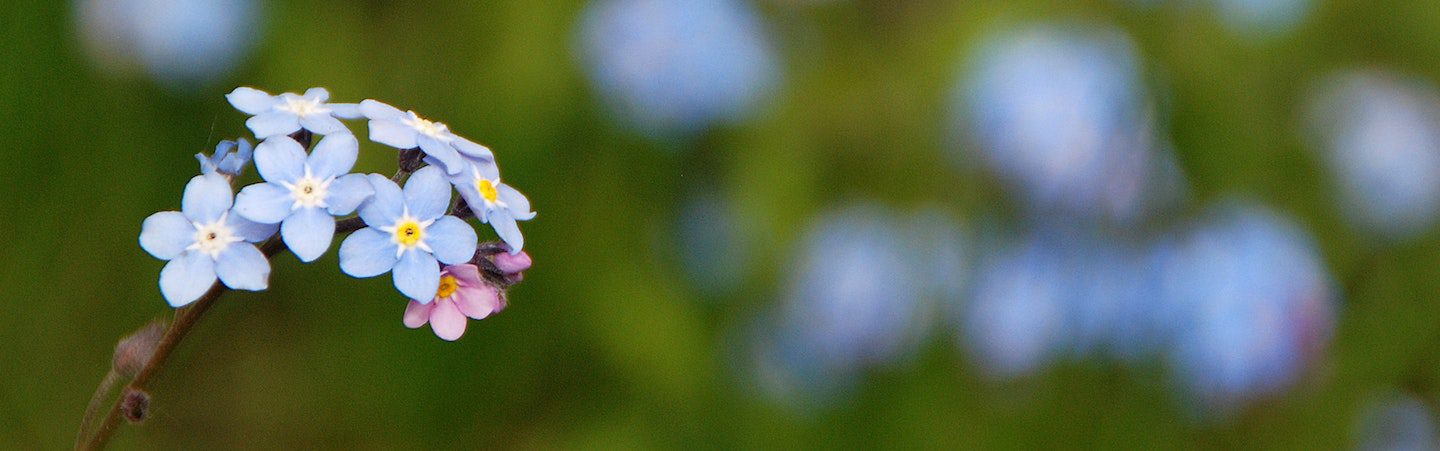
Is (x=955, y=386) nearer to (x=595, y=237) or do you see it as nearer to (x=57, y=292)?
(x=595, y=237)

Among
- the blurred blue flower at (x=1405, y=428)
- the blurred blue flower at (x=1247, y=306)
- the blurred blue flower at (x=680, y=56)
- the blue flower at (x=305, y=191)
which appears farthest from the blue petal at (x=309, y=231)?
the blurred blue flower at (x=1405, y=428)

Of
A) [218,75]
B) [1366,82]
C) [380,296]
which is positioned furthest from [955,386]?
[1366,82]

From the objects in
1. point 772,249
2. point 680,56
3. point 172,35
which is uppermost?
point 680,56

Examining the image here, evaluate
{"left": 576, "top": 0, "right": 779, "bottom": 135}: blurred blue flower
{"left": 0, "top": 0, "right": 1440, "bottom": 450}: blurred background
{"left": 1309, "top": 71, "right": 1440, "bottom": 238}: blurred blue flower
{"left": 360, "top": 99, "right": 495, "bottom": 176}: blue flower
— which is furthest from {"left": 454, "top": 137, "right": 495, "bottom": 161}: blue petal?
{"left": 1309, "top": 71, "right": 1440, "bottom": 238}: blurred blue flower

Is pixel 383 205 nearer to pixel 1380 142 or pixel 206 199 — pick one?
pixel 206 199

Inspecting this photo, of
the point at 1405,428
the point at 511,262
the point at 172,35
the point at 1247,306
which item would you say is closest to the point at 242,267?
the point at 511,262

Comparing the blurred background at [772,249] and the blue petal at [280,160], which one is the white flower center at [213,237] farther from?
the blurred background at [772,249]

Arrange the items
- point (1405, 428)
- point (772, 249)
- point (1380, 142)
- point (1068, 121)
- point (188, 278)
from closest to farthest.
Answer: point (188, 278), point (772, 249), point (1405, 428), point (1068, 121), point (1380, 142)
